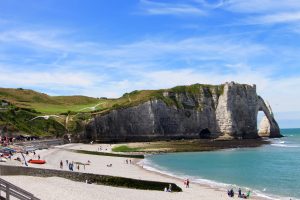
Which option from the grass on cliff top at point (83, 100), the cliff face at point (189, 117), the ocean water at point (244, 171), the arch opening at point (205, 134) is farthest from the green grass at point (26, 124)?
the arch opening at point (205, 134)

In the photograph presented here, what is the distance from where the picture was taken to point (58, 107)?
131 metres

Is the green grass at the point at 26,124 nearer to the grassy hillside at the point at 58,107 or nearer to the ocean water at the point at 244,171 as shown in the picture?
the grassy hillside at the point at 58,107

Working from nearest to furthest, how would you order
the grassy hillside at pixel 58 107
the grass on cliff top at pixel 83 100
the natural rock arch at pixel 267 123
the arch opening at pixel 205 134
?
the grassy hillside at pixel 58 107 < the grass on cliff top at pixel 83 100 < the arch opening at pixel 205 134 < the natural rock arch at pixel 267 123

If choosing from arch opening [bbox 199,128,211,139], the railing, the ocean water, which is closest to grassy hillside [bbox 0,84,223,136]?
arch opening [bbox 199,128,211,139]

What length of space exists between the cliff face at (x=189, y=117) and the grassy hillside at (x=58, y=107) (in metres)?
1.36

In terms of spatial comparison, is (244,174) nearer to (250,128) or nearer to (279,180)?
(279,180)

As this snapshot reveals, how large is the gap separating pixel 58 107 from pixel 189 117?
139ft

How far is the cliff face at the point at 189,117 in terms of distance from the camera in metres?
119

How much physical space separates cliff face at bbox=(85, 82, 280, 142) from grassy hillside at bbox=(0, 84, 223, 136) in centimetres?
136

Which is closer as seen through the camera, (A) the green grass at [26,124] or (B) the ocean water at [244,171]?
(B) the ocean water at [244,171]

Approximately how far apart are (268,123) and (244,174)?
10426 centimetres

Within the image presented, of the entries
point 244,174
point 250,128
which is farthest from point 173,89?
point 244,174

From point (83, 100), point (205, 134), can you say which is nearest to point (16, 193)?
point (205, 134)

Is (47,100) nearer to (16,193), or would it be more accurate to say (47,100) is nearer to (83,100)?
(83,100)
